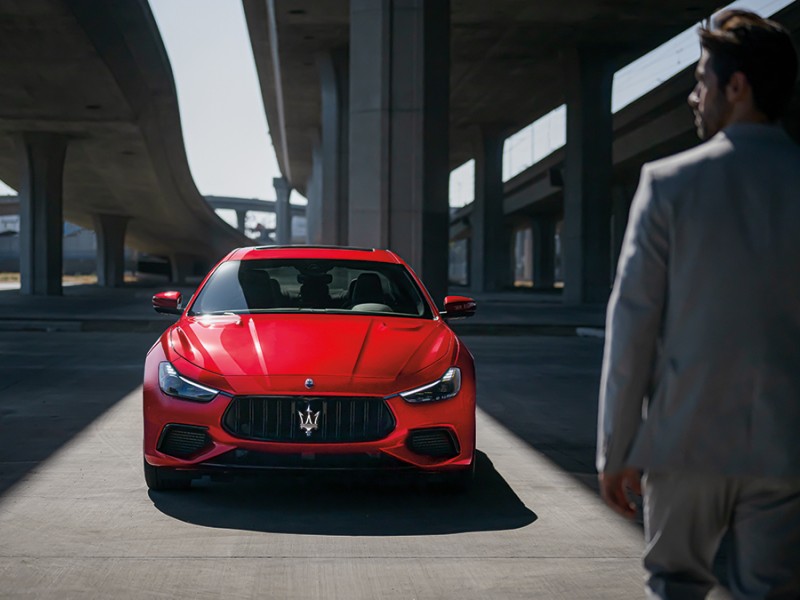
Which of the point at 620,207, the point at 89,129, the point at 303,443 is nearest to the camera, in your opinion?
the point at 303,443

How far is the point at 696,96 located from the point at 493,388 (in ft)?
28.8

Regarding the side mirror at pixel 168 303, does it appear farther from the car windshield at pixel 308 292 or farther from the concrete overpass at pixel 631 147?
the concrete overpass at pixel 631 147

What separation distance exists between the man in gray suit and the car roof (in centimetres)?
502

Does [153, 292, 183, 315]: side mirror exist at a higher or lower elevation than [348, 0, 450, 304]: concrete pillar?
lower

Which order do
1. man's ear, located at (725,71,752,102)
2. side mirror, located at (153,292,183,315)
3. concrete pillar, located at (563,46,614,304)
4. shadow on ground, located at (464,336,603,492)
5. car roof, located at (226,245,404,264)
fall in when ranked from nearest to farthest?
man's ear, located at (725,71,752,102)
side mirror, located at (153,292,183,315)
car roof, located at (226,245,404,264)
shadow on ground, located at (464,336,603,492)
concrete pillar, located at (563,46,614,304)

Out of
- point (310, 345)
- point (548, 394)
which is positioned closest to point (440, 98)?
point (548, 394)

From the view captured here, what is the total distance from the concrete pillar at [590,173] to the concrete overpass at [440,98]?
0.14ft

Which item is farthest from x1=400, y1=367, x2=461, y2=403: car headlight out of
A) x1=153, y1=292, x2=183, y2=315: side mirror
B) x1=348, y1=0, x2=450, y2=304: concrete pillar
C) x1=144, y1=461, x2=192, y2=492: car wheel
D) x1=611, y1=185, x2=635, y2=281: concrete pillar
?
x1=611, y1=185, x2=635, y2=281: concrete pillar

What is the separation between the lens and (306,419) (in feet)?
18.0

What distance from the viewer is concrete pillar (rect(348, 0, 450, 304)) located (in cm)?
2155

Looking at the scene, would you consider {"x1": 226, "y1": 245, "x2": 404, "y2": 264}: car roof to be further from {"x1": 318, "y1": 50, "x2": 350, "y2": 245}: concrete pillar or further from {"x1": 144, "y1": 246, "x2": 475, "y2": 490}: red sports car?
{"x1": 318, "y1": 50, "x2": 350, "y2": 245}: concrete pillar

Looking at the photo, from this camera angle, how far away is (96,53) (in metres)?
27.5

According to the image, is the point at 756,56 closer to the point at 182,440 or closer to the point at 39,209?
the point at 182,440

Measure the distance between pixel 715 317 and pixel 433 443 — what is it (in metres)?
3.37
